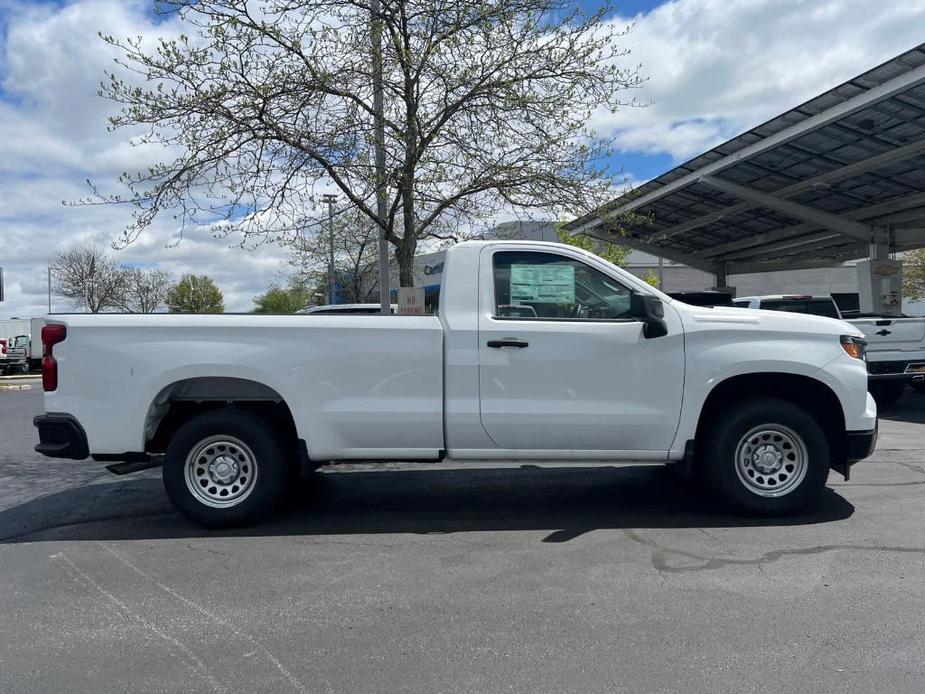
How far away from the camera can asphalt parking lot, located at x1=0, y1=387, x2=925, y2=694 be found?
3.54 m

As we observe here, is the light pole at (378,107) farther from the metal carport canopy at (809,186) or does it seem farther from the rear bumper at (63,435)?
the rear bumper at (63,435)

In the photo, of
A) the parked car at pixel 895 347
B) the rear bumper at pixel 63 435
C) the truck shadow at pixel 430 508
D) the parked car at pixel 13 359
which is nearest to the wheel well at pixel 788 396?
the truck shadow at pixel 430 508

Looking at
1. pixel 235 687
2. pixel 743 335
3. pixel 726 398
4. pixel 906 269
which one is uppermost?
pixel 906 269

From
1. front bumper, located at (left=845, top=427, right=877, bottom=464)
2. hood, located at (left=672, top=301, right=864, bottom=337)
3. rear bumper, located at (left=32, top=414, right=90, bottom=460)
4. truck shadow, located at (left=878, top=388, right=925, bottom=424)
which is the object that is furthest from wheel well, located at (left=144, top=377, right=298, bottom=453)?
truck shadow, located at (left=878, top=388, right=925, bottom=424)

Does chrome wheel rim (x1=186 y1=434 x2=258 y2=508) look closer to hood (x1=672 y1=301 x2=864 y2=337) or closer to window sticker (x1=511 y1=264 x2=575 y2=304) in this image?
window sticker (x1=511 y1=264 x2=575 y2=304)

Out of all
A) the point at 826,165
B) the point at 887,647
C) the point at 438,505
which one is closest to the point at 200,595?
the point at 438,505

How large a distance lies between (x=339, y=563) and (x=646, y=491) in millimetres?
3158

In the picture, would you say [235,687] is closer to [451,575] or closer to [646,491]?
[451,575]

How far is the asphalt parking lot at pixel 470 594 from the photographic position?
11.6 feet

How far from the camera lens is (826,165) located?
1809 centimetres

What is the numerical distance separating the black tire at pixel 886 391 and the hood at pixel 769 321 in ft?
25.1

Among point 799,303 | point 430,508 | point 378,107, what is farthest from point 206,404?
point 799,303

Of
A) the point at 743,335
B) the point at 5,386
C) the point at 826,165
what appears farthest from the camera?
the point at 5,386

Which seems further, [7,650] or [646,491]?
[646,491]
